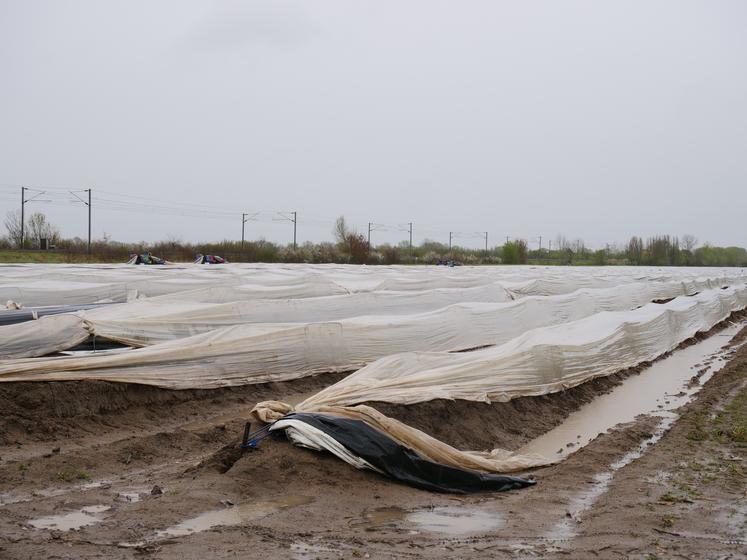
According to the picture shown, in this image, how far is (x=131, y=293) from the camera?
16969 millimetres

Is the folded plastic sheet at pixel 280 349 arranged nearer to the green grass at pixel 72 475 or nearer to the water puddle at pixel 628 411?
the green grass at pixel 72 475

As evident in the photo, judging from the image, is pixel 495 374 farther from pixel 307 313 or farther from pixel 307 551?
pixel 307 313

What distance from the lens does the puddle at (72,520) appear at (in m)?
4.55

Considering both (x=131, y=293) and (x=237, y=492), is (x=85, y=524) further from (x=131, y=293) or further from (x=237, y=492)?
(x=131, y=293)

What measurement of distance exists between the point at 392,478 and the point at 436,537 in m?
1.19

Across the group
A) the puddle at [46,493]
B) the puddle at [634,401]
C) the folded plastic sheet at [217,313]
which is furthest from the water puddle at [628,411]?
the folded plastic sheet at [217,313]

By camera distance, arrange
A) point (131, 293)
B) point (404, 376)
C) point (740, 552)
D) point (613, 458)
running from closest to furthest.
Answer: point (740, 552)
point (613, 458)
point (404, 376)
point (131, 293)

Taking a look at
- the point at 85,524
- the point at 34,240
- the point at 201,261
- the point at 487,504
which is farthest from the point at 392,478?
the point at 34,240

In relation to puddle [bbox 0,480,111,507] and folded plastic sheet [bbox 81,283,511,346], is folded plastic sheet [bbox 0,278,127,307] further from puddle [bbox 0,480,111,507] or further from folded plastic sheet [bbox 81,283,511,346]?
puddle [bbox 0,480,111,507]

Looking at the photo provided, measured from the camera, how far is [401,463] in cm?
575

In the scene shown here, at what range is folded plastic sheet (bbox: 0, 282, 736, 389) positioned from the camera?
28.0ft

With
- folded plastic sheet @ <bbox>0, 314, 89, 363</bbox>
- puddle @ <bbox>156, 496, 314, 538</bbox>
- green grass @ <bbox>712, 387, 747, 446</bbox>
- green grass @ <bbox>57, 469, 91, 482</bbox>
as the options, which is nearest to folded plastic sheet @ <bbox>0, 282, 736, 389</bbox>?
folded plastic sheet @ <bbox>0, 314, 89, 363</bbox>

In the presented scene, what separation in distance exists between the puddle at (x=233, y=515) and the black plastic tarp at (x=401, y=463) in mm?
682

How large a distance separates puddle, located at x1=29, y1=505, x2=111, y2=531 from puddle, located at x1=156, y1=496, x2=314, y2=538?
2.00ft
